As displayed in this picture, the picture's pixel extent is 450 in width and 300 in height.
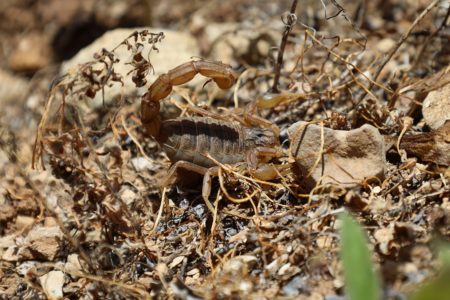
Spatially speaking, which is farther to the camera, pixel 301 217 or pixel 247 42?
pixel 247 42

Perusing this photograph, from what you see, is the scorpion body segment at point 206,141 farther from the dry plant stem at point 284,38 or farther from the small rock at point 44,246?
the small rock at point 44,246

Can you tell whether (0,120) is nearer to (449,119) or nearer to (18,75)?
(18,75)

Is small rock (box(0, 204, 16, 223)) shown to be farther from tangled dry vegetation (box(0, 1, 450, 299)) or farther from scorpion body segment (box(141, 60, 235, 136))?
scorpion body segment (box(141, 60, 235, 136))

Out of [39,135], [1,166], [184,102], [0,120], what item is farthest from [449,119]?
[0,120]

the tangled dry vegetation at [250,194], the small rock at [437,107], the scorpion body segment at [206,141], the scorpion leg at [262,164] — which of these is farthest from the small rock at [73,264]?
the small rock at [437,107]

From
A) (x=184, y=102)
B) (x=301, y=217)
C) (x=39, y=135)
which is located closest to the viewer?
(x=301, y=217)
